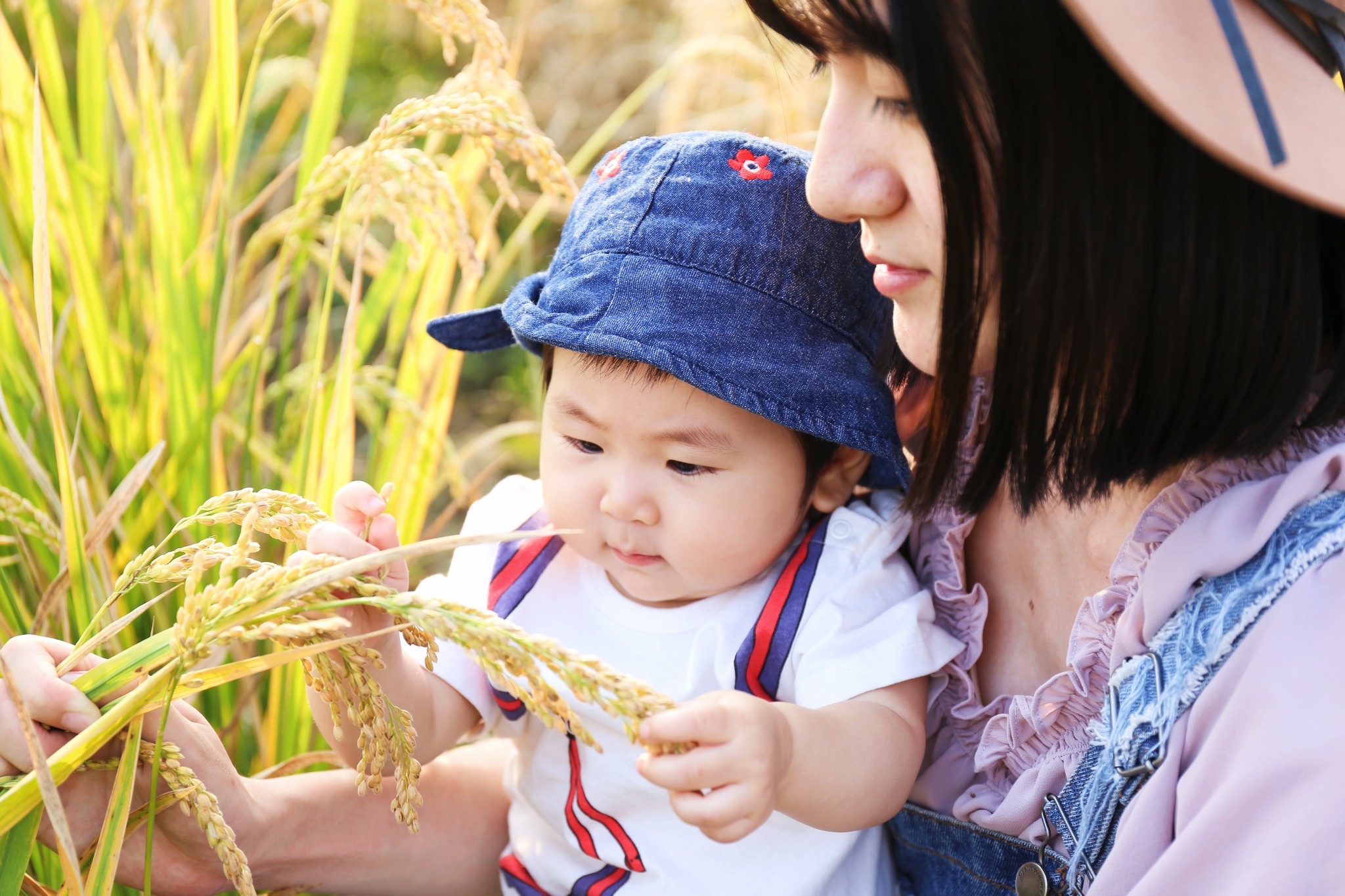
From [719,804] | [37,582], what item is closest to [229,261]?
[37,582]

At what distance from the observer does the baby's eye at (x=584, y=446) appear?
136cm

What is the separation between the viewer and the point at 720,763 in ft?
3.01

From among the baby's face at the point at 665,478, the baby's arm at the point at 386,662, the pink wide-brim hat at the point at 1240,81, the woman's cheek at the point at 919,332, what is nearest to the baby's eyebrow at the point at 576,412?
the baby's face at the point at 665,478

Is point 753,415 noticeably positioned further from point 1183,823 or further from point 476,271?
point 1183,823

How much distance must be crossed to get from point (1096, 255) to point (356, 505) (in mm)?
763

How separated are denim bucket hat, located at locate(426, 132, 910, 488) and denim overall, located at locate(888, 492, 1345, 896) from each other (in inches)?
15.3

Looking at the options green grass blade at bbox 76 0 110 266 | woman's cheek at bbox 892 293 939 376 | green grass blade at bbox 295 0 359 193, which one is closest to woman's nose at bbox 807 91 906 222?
woman's cheek at bbox 892 293 939 376

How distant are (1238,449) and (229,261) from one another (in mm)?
1296

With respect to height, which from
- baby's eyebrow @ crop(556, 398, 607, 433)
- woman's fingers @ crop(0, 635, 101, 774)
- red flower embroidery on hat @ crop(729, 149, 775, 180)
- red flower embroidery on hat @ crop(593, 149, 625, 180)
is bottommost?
woman's fingers @ crop(0, 635, 101, 774)

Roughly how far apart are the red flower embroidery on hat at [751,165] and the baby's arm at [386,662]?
595mm

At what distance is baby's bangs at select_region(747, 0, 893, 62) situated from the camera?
1.00 metres

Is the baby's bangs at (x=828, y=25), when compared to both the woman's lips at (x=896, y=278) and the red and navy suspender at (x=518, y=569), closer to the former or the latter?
the woman's lips at (x=896, y=278)

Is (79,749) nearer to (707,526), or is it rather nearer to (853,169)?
(707,526)

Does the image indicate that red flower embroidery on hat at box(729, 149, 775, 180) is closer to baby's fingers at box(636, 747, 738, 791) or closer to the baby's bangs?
the baby's bangs
